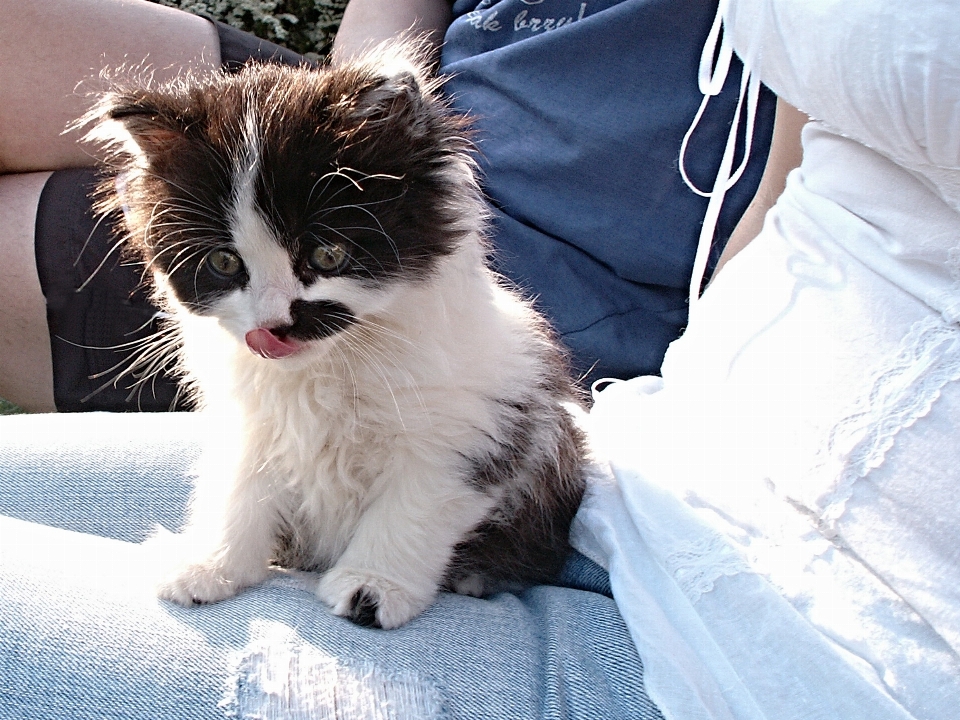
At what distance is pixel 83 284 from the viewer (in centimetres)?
215

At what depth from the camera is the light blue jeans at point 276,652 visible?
1015mm

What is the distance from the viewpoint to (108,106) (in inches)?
51.9

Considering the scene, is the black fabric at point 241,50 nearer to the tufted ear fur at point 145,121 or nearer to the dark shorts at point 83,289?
the dark shorts at point 83,289

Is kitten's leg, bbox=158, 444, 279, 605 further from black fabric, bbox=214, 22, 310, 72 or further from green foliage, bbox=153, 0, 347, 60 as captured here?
green foliage, bbox=153, 0, 347, 60

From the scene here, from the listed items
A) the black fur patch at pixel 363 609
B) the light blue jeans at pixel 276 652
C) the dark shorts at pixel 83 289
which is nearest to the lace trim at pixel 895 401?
the light blue jeans at pixel 276 652

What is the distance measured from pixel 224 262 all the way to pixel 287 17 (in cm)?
298

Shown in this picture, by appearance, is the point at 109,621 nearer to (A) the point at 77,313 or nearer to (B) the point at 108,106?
(B) the point at 108,106

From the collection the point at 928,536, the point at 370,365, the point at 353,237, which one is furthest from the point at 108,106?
the point at 928,536

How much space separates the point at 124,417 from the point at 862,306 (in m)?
1.55

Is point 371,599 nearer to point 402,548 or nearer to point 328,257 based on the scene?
point 402,548

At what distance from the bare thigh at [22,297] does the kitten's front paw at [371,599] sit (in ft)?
4.76

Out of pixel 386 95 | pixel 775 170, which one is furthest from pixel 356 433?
pixel 775 170

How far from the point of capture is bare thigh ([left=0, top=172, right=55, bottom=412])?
7.12 ft

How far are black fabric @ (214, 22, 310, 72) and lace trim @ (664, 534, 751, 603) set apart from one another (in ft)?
6.45
